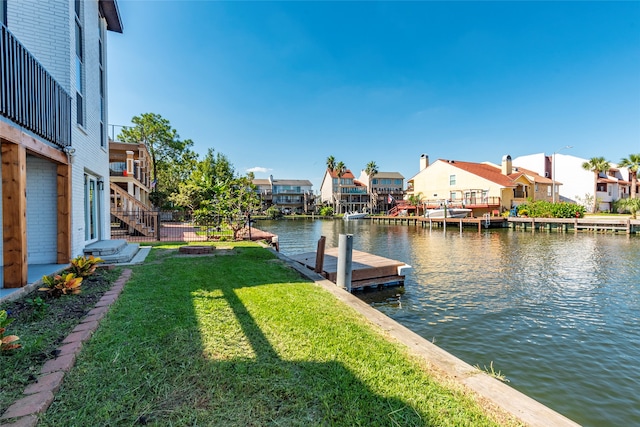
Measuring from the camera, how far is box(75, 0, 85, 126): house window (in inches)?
332

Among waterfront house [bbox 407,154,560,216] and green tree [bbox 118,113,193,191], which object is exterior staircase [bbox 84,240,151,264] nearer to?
green tree [bbox 118,113,193,191]

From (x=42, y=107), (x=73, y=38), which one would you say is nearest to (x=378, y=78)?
(x=73, y=38)

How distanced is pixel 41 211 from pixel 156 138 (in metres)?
36.4

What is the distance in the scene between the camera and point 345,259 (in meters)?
7.09

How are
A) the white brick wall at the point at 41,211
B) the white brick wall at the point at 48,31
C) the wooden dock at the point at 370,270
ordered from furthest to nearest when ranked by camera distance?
the wooden dock at the point at 370,270, the white brick wall at the point at 41,211, the white brick wall at the point at 48,31

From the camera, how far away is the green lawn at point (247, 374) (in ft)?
7.63

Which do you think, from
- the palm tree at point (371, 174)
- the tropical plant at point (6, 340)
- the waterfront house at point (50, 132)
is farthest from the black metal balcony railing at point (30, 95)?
the palm tree at point (371, 174)

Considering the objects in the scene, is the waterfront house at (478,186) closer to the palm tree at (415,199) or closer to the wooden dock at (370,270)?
the palm tree at (415,199)

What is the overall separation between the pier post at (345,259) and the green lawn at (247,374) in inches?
83.8

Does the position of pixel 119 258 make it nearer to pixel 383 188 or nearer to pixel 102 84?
pixel 102 84

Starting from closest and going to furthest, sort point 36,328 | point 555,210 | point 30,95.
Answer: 1. point 36,328
2. point 30,95
3. point 555,210

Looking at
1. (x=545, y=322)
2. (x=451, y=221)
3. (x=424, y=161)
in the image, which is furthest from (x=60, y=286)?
(x=424, y=161)

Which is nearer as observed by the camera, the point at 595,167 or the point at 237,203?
the point at 237,203

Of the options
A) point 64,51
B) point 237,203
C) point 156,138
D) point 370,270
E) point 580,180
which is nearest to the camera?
point 64,51
